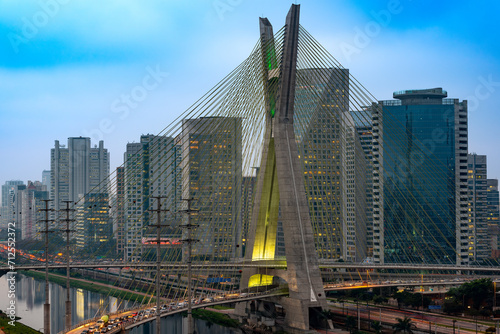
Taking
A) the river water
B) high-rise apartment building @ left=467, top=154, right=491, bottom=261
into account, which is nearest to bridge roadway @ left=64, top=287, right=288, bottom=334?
the river water

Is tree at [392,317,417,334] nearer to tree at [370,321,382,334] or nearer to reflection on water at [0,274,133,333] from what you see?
tree at [370,321,382,334]

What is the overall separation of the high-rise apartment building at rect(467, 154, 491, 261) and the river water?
1893 inches

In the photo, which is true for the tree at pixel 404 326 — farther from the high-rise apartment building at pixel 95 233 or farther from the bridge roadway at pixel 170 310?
the high-rise apartment building at pixel 95 233

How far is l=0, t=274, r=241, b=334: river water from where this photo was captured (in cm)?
6631

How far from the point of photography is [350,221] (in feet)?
375

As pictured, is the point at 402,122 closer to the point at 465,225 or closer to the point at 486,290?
the point at 465,225

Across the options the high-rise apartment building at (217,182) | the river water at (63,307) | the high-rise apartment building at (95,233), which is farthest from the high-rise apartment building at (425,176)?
the high-rise apartment building at (95,233)

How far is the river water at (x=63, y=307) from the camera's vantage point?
66312mm

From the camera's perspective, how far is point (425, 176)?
10050 cm

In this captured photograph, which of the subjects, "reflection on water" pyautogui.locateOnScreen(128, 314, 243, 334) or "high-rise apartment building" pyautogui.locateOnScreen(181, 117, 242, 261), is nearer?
"high-rise apartment building" pyautogui.locateOnScreen(181, 117, 242, 261)

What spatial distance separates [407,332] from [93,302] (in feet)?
156

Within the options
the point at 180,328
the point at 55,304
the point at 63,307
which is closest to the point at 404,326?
the point at 180,328

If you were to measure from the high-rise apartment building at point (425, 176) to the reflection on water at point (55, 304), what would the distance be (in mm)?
40139

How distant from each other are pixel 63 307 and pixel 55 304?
2.77 m
